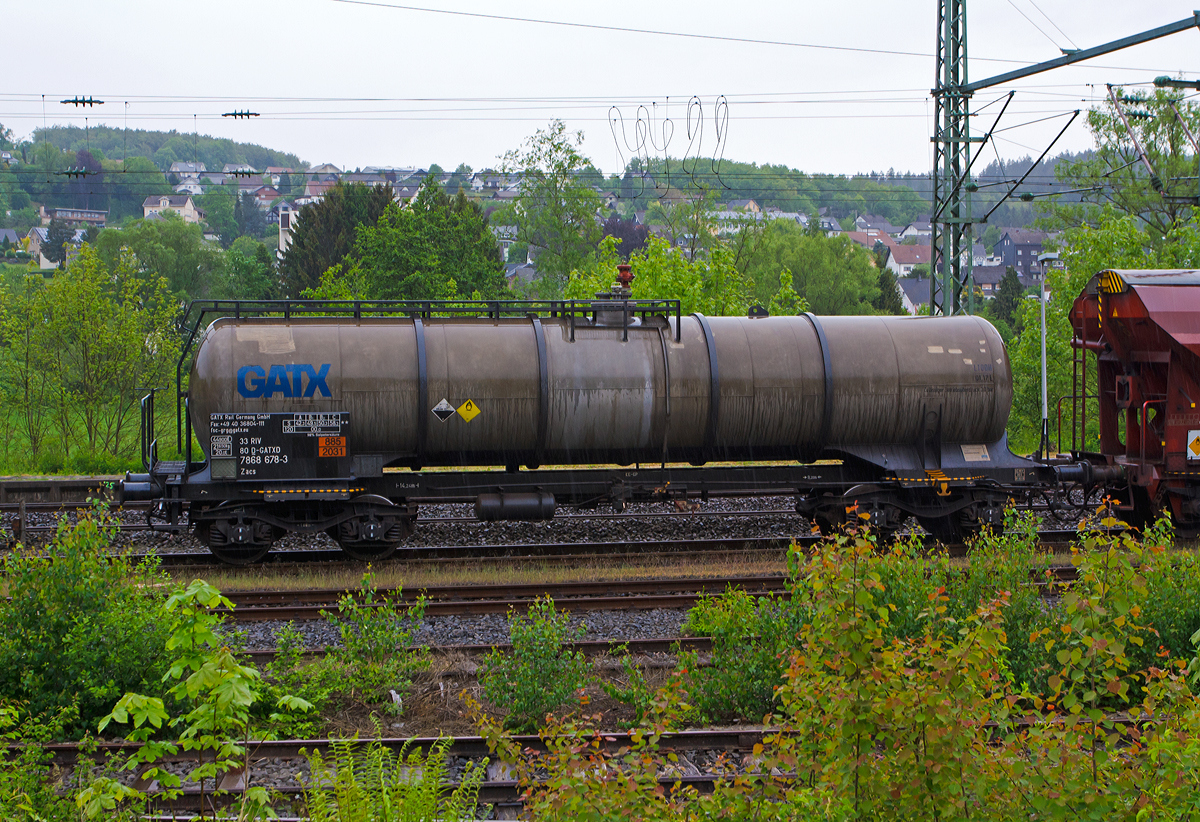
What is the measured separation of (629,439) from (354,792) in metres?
8.25

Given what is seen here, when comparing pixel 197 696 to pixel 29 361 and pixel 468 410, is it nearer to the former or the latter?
pixel 468 410

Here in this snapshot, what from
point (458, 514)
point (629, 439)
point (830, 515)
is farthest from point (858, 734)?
point (458, 514)

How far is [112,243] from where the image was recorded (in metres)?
66.6

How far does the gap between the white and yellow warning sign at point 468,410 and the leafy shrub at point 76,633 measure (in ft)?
16.6

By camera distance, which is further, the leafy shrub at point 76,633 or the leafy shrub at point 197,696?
the leafy shrub at point 76,633

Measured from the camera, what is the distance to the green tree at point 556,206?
143 feet

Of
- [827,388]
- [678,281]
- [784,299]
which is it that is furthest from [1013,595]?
[784,299]

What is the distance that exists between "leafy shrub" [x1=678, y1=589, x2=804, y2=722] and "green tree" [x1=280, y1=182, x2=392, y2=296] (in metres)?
53.8

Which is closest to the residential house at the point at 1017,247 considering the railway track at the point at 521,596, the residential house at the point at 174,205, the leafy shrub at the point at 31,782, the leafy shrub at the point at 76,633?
the residential house at the point at 174,205

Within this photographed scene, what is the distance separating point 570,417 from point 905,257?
511 ft

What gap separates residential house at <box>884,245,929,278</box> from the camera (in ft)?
497

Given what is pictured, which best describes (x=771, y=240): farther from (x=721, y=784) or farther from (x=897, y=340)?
(x=721, y=784)

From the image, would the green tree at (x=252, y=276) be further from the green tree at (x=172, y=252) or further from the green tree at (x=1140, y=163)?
the green tree at (x=1140, y=163)

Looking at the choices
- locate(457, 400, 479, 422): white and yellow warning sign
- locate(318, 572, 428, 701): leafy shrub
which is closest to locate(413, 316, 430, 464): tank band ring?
locate(457, 400, 479, 422): white and yellow warning sign
